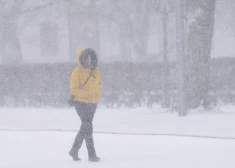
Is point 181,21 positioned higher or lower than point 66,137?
higher

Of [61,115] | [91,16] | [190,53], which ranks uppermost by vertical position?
[91,16]

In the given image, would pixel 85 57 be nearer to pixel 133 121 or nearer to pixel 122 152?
pixel 122 152

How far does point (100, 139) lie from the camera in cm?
1115

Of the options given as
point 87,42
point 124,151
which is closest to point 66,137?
point 124,151

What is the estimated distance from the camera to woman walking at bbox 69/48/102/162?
27.2 feet

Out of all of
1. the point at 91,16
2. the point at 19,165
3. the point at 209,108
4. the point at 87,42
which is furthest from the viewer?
the point at 87,42

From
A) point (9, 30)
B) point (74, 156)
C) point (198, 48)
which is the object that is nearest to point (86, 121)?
point (74, 156)

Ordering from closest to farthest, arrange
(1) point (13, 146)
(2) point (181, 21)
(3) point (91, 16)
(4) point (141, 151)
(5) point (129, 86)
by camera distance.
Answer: (4) point (141, 151) → (1) point (13, 146) → (2) point (181, 21) → (5) point (129, 86) → (3) point (91, 16)

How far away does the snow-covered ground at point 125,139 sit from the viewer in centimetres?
865

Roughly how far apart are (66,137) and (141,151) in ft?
8.08

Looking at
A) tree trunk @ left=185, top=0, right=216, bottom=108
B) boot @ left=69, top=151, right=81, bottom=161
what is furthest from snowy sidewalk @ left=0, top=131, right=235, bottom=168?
tree trunk @ left=185, top=0, right=216, bottom=108

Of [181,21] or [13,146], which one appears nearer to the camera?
[13,146]

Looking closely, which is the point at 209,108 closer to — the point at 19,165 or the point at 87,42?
the point at 19,165

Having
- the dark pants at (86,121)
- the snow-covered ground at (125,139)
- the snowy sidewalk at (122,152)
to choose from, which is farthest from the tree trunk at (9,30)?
the dark pants at (86,121)
